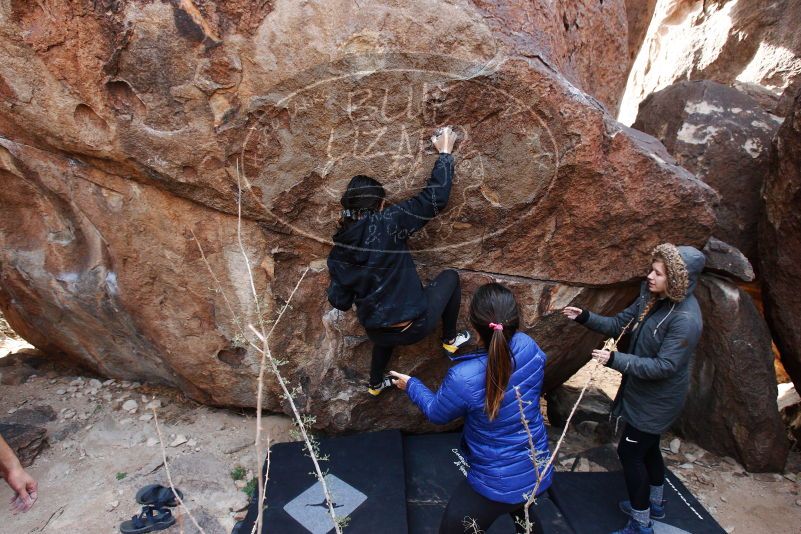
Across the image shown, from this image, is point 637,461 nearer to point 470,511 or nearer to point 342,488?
point 470,511

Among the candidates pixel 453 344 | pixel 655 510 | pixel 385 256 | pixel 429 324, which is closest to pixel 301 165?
pixel 385 256

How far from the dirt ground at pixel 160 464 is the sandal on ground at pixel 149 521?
0.07m

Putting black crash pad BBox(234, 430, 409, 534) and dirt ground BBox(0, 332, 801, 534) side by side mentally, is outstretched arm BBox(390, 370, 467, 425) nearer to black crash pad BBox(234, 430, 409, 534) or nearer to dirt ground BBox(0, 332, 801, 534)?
black crash pad BBox(234, 430, 409, 534)

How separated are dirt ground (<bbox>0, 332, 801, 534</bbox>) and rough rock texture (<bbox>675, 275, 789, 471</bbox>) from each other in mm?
152

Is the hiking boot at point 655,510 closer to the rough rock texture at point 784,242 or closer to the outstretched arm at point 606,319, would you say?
the outstretched arm at point 606,319

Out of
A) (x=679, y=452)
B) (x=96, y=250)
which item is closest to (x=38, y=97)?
(x=96, y=250)

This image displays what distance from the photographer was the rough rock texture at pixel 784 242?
3.23m

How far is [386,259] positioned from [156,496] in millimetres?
1892

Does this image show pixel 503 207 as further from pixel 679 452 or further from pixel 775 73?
pixel 775 73

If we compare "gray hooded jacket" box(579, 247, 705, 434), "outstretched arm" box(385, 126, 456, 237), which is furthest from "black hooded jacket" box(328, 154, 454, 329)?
"gray hooded jacket" box(579, 247, 705, 434)

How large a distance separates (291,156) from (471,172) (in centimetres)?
95

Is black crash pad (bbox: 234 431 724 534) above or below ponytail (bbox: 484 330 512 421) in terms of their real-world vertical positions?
below

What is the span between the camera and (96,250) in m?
3.39

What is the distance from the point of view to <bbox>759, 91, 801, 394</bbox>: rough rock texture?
323cm
